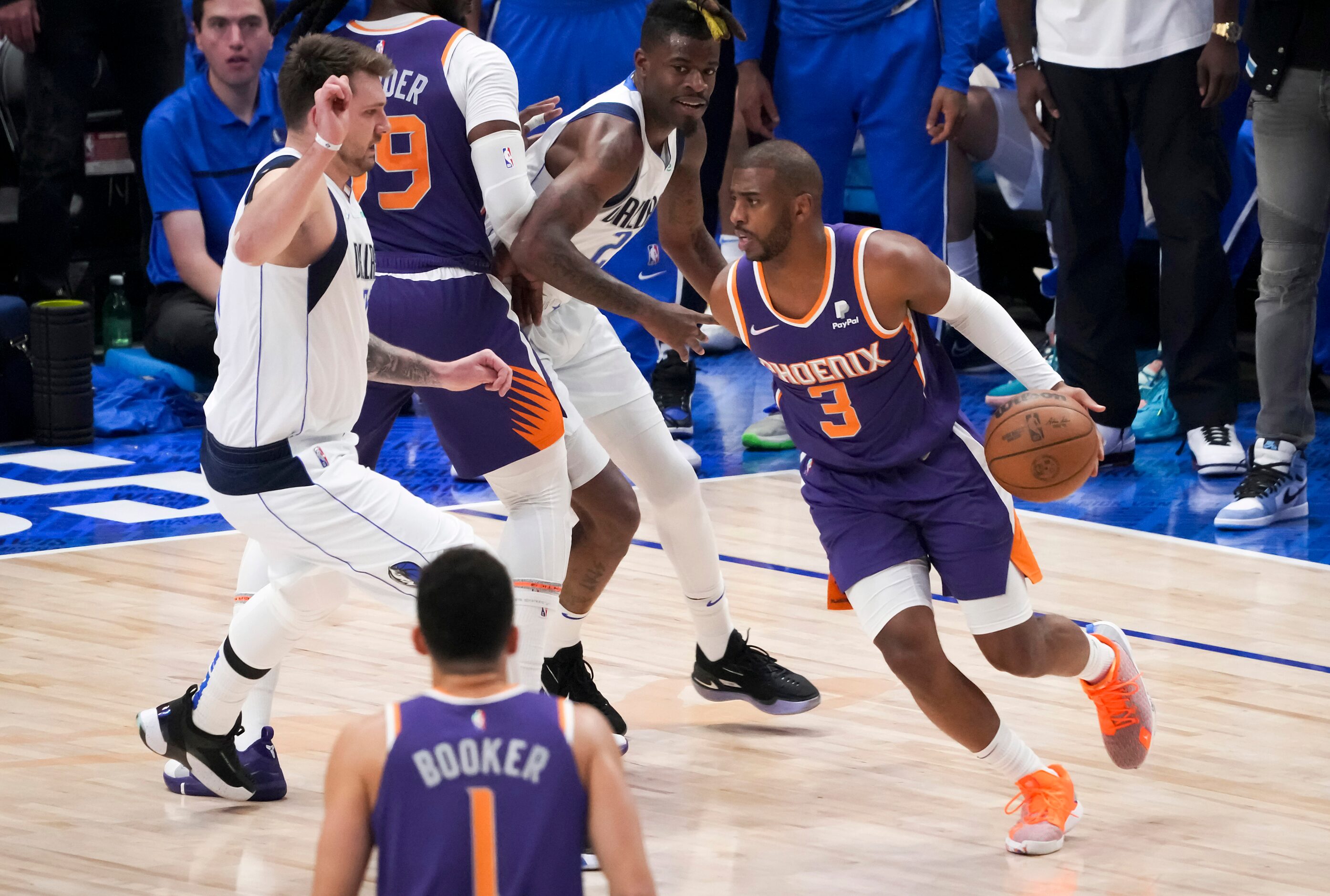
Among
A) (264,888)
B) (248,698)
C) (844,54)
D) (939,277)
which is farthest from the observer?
(844,54)

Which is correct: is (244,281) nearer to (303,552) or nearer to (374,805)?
(303,552)

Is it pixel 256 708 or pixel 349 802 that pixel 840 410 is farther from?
pixel 349 802

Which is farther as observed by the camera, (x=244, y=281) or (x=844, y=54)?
(x=844, y=54)

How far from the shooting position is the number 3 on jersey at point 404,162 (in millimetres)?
4523

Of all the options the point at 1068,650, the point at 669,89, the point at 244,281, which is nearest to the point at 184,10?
the point at 669,89

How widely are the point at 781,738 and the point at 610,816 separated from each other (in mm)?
2501

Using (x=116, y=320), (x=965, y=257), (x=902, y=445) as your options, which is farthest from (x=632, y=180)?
(x=116, y=320)

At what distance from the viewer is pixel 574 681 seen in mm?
4816

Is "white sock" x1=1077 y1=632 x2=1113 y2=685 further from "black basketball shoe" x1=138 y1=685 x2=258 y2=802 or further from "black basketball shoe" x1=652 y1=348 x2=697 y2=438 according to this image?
"black basketball shoe" x1=652 y1=348 x2=697 y2=438

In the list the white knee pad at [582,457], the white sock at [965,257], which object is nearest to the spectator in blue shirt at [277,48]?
the white sock at [965,257]

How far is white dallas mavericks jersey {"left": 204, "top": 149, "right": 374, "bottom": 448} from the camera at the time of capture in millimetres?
3783

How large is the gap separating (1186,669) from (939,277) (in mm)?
1776

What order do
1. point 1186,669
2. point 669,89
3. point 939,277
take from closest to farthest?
1. point 939,277
2. point 669,89
3. point 1186,669

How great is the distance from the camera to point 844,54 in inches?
311
